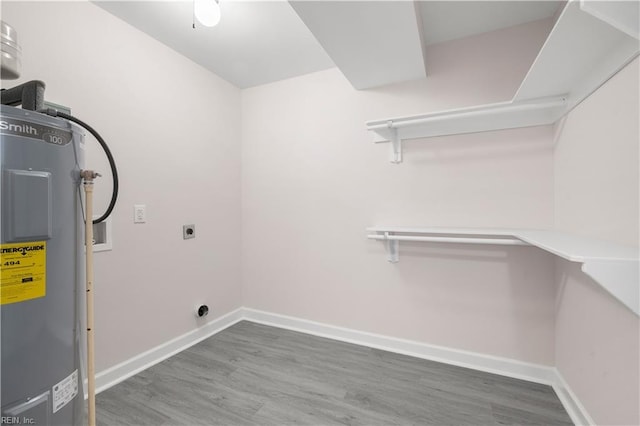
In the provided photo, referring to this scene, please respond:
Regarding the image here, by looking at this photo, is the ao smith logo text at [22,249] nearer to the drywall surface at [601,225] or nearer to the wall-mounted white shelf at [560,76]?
the wall-mounted white shelf at [560,76]

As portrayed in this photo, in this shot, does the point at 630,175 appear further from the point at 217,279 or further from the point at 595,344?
the point at 217,279

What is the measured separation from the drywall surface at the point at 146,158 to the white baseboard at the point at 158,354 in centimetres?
5

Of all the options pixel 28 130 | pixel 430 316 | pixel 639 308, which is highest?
pixel 28 130

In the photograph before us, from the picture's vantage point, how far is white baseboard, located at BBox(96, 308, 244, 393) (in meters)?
1.66

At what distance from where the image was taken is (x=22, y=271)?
769mm

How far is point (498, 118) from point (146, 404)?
2650 mm

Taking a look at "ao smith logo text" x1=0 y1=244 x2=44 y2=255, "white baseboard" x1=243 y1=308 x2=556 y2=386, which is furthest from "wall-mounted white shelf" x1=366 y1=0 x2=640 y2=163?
"ao smith logo text" x1=0 y1=244 x2=44 y2=255

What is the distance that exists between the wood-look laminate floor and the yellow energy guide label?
1050 millimetres

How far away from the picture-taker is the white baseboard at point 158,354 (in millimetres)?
1664

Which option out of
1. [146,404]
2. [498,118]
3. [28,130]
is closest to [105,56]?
A: [28,130]

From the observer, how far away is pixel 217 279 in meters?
2.45

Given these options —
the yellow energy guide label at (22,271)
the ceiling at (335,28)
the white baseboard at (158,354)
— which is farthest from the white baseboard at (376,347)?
the ceiling at (335,28)

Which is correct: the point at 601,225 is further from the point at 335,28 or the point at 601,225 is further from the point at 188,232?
the point at 188,232

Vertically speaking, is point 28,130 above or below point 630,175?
above
